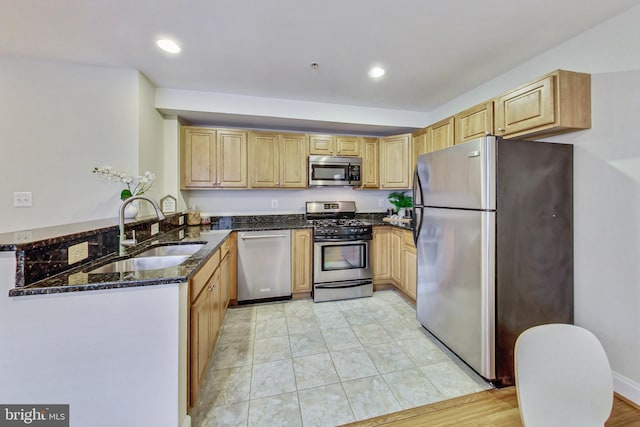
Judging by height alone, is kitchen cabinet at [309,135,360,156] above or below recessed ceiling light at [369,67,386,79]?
below

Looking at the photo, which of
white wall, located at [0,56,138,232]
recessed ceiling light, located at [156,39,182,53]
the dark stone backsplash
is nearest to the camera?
the dark stone backsplash

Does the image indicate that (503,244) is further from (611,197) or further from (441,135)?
(441,135)

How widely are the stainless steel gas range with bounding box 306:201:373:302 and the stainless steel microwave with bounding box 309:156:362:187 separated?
2.09 feet

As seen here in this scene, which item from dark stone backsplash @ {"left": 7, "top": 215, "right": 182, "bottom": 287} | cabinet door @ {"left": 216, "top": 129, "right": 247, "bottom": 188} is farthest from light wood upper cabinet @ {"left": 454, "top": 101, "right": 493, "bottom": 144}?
dark stone backsplash @ {"left": 7, "top": 215, "right": 182, "bottom": 287}

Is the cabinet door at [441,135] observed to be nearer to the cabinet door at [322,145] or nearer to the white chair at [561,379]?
the cabinet door at [322,145]

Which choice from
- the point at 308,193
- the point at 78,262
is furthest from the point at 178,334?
the point at 308,193

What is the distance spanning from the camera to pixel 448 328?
2.09m

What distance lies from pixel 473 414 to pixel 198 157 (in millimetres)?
3522

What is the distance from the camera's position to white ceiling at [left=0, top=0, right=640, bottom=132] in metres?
1.63

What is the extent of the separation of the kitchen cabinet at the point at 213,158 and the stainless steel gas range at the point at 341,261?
127cm

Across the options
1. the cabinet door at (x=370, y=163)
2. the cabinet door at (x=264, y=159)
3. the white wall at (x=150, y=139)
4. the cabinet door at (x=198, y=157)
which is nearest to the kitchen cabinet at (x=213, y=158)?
the cabinet door at (x=198, y=157)

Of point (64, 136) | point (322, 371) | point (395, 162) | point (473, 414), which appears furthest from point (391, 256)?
point (64, 136)

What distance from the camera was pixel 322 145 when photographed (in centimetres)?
354

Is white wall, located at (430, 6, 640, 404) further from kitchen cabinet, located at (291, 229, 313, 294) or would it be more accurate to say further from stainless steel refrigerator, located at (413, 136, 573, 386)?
kitchen cabinet, located at (291, 229, 313, 294)
